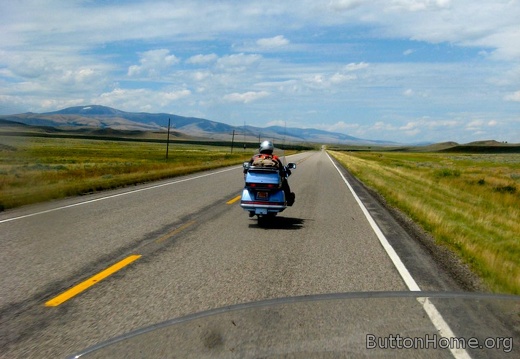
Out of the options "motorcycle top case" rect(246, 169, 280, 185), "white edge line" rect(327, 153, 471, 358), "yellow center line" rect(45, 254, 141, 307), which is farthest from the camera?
"motorcycle top case" rect(246, 169, 280, 185)

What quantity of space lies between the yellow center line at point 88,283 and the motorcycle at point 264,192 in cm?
377

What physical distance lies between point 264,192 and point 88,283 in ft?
17.7

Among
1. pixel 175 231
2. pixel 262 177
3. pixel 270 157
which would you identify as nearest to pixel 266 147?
pixel 270 157

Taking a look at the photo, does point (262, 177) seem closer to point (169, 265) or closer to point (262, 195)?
point (262, 195)

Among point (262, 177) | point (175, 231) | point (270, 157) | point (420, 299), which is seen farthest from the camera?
point (270, 157)

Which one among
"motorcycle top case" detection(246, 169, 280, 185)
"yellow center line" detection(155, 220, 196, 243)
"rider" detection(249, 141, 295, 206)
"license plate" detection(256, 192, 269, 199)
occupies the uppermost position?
"rider" detection(249, 141, 295, 206)

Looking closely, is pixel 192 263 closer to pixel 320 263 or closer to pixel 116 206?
pixel 320 263

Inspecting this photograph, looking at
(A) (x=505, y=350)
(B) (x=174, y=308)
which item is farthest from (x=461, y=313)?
(B) (x=174, y=308)

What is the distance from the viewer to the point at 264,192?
434 inches

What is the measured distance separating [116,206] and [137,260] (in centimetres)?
688

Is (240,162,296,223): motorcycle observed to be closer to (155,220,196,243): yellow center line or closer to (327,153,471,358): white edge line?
(155,220,196,243): yellow center line

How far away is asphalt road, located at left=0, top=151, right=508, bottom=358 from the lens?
476cm

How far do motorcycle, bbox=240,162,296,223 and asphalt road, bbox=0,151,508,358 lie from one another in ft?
1.38

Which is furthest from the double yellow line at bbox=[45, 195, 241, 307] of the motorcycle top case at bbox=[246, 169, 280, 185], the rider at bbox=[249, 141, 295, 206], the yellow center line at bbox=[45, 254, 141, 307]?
the rider at bbox=[249, 141, 295, 206]
